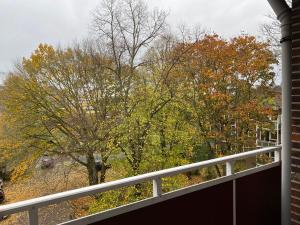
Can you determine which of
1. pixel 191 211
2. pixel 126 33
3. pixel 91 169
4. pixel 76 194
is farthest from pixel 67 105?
pixel 76 194

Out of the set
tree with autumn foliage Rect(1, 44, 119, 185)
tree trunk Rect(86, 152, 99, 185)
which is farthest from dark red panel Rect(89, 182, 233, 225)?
tree trunk Rect(86, 152, 99, 185)

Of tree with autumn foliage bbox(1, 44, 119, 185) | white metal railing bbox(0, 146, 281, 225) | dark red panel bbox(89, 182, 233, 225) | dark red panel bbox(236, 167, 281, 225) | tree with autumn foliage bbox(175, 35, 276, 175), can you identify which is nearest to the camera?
white metal railing bbox(0, 146, 281, 225)

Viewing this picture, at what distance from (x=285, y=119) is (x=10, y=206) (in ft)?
5.65

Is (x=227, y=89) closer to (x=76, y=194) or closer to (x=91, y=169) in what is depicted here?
(x=91, y=169)

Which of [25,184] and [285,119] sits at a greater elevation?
[285,119]

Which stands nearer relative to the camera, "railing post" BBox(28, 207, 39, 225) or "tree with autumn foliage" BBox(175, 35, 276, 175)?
"railing post" BBox(28, 207, 39, 225)

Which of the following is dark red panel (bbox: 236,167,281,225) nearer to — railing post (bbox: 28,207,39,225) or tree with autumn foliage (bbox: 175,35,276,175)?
railing post (bbox: 28,207,39,225)

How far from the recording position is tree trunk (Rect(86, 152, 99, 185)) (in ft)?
35.1

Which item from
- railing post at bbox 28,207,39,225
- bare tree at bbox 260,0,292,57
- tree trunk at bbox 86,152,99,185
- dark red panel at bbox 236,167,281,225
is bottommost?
tree trunk at bbox 86,152,99,185

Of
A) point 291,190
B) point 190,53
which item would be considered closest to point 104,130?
point 190,53

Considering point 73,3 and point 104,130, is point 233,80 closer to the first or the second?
point 104,130

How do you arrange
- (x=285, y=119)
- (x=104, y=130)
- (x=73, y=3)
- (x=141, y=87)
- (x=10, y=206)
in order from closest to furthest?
1. (x=10, y=206)
2. (x=285, y=119)
3. (x=104, y=130)
4. (x=141, y=87)
5. (x=73, y=3)

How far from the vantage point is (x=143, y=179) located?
184 centimetres

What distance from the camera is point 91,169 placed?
427 inches
